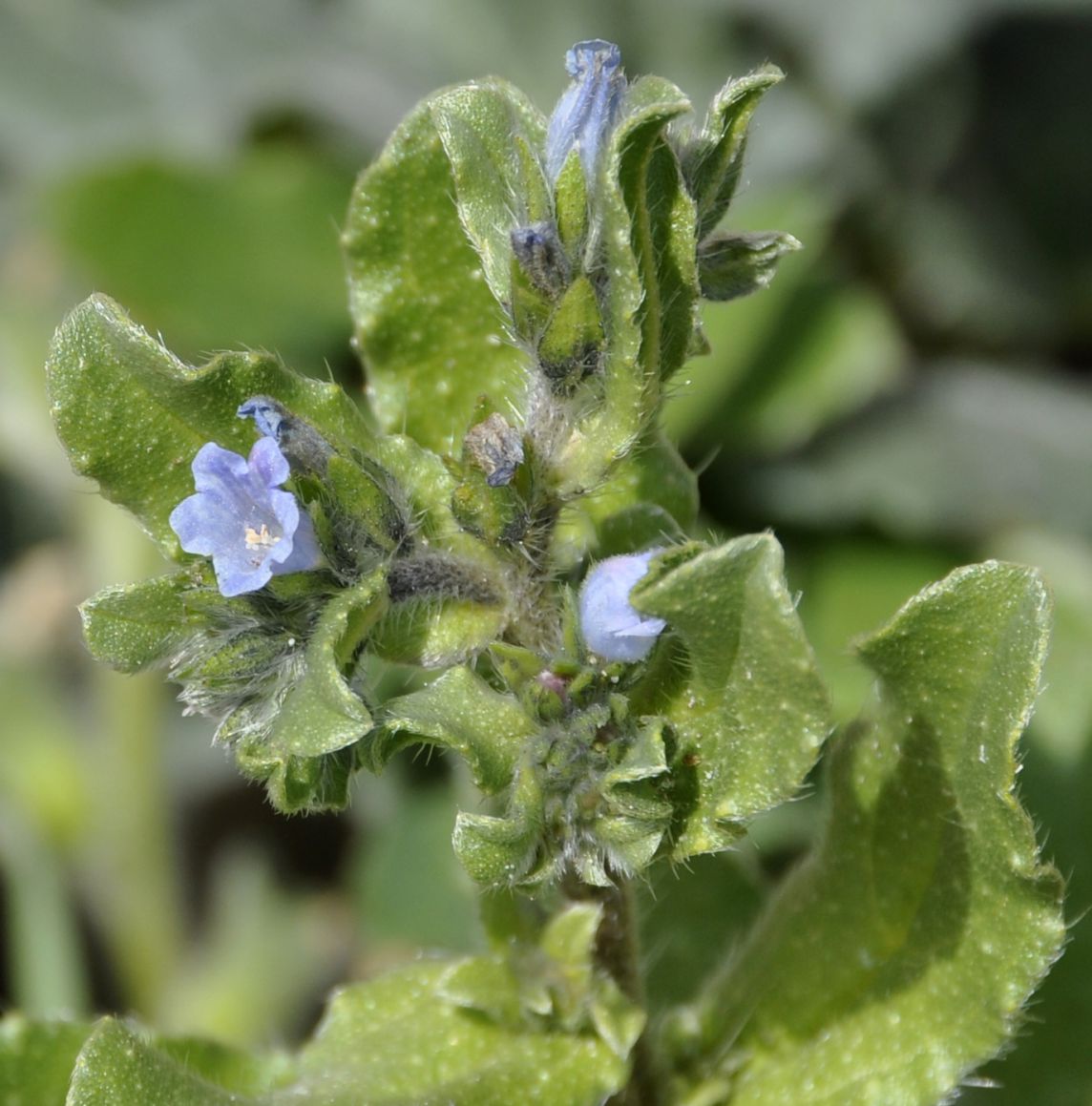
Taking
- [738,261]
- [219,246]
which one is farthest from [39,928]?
[738,261]

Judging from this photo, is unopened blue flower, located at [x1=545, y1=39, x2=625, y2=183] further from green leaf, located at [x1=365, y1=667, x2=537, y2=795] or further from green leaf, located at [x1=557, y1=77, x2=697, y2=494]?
green leaf, located at [x1=365, y1=667, x2=537, y2=795]

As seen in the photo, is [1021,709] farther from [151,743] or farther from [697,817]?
[151,743]

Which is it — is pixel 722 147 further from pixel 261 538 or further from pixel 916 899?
pixel 916 899

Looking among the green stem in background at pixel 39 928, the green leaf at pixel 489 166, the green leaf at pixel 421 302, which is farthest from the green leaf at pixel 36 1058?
the green stem in background at pixel 39 928

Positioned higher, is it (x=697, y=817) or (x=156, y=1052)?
(x=697, y=817)

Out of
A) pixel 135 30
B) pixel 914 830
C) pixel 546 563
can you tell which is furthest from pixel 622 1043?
pixel 135 30

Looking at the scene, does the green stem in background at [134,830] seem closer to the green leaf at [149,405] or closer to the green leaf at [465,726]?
the green leaf at [149,405]
